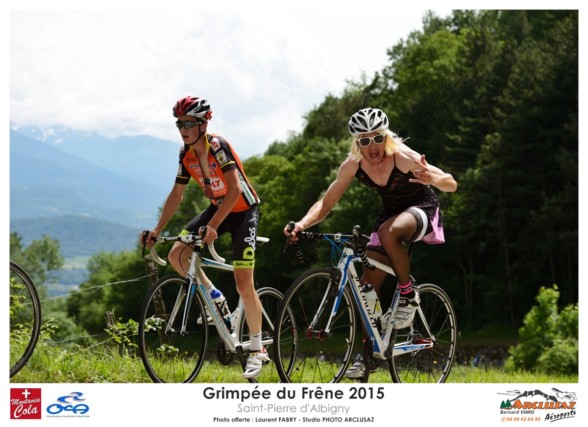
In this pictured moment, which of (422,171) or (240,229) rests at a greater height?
(422,171)

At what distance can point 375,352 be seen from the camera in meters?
7.79

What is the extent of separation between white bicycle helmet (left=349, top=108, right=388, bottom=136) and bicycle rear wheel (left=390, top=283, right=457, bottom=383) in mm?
1687

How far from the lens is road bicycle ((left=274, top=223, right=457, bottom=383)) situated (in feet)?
24.6

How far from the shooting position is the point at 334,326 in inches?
302

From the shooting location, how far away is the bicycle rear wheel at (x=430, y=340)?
333 inches

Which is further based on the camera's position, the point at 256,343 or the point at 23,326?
the point at 23,326

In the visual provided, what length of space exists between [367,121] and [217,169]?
132 cm

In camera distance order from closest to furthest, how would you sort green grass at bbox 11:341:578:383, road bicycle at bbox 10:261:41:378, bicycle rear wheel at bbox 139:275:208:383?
road bicycle at bbox 10:261:41:378 < bicycle rear wheel at bbox 139:275:208:383 < green grass at bbox 11:341:578:383

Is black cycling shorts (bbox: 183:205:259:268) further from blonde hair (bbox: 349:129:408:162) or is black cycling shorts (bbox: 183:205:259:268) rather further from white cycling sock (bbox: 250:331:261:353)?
blonde hair (bbox: 349:129:408:162)

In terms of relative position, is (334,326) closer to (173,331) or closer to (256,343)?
(256,343)

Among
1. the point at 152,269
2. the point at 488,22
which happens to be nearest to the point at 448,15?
the point at 488,22

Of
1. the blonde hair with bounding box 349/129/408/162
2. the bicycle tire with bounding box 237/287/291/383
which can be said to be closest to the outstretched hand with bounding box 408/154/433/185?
the blonde hair with bounding box 349/129/408/162
